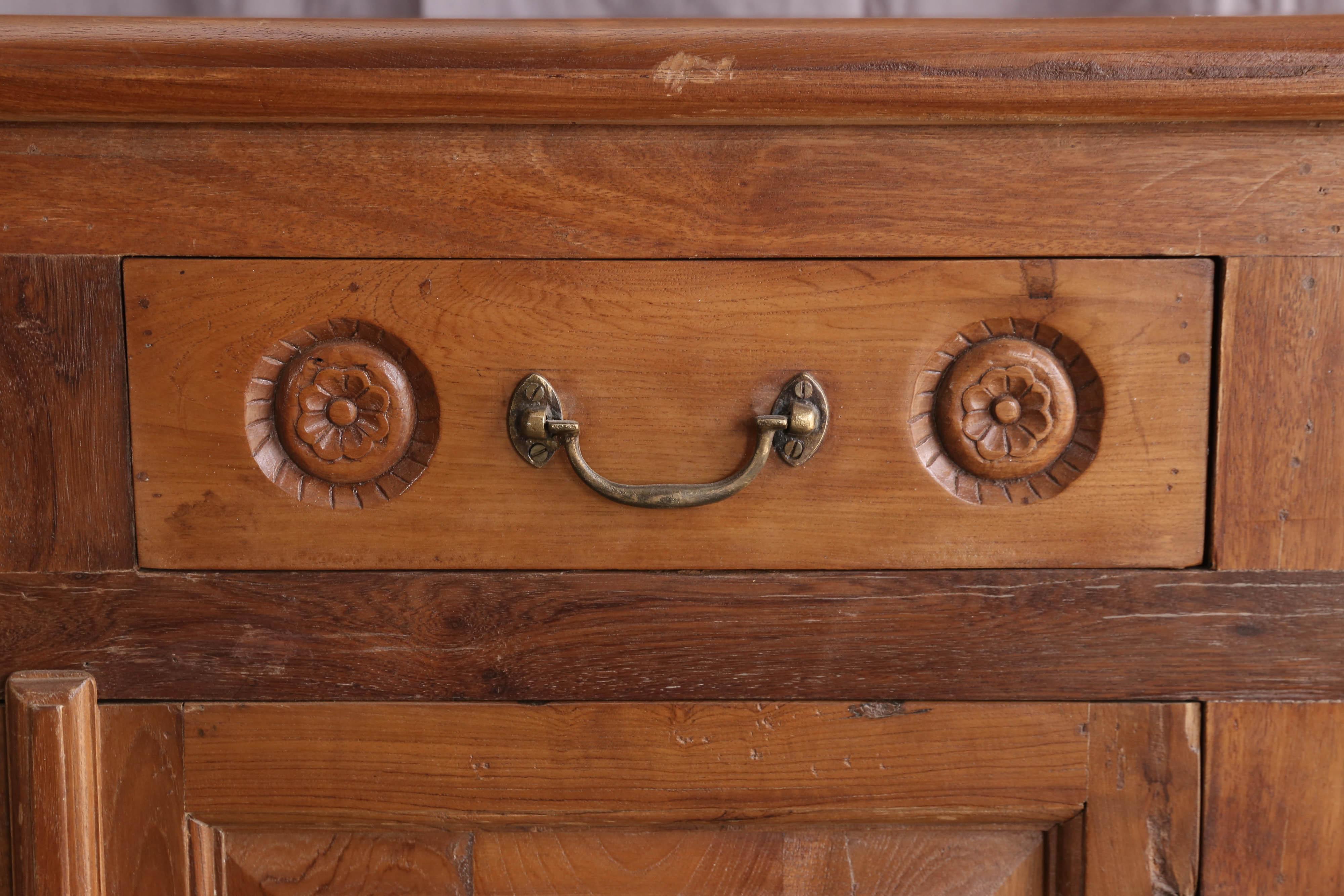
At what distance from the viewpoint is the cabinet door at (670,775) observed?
1.35 feet

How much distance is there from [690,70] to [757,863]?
36 cm

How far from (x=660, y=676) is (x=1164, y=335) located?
0.89 ft

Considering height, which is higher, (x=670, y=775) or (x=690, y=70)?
(x=690, y=70)

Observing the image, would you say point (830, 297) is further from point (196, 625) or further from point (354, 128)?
point (196, 625)

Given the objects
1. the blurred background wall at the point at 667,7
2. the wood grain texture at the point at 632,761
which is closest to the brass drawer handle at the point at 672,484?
the wood grain texture at the point at 632,761

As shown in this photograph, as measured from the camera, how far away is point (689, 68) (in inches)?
14.3

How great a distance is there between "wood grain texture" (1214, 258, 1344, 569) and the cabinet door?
9cm

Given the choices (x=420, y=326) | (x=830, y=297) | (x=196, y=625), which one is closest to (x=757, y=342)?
(x=830, y=297)

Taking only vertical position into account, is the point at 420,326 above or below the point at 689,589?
above

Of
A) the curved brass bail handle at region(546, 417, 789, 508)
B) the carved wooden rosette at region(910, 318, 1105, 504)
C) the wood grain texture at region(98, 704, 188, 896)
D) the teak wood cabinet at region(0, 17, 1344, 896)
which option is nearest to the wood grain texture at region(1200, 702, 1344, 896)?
the teak wood cabinet at region(0, 17, 1344, 896)

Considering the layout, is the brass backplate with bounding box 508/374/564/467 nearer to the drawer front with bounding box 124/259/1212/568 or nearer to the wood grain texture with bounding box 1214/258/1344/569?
the drawer front with bounding box 124/259/1212/568

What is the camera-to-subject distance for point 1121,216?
390 mm

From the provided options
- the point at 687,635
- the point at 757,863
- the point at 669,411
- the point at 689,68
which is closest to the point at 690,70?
the point at 689,68

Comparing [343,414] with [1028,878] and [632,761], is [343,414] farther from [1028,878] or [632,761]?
[1028,878]
